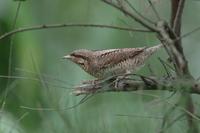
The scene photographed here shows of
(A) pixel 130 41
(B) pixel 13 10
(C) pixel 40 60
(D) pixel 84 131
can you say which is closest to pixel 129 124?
(D) pixel 84 131

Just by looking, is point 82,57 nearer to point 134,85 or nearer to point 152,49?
point 152,49

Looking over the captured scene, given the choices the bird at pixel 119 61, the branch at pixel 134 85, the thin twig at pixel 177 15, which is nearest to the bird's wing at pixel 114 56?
the bird at pixel 119 61

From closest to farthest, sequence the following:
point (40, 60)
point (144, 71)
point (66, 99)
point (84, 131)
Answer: point (84, 131) < point (66, 99) < point (144, 71) < point (40, 60)

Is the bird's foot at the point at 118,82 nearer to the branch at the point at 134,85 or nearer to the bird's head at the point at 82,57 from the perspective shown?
the branch at the point at 134,85

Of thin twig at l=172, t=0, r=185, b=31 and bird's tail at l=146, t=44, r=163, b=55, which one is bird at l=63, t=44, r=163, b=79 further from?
thin twig at l=172, t=0, r=185, b=31

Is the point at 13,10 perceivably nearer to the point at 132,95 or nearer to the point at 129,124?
the point at 132,95

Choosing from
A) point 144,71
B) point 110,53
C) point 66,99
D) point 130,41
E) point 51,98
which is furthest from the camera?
point 130,41
